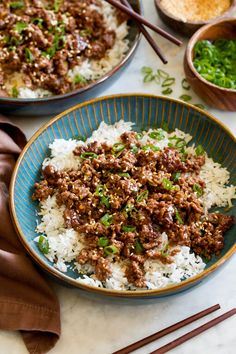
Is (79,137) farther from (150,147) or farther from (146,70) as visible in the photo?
(146,70)

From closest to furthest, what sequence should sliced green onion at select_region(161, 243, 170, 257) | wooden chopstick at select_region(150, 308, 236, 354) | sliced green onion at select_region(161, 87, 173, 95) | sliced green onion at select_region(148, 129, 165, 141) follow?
wooden chopstick at select_region(150, 308, 236, 354), sliced green onion at select_region(161, 243, 170, 257), sliced green onion at select_region(148, 129, 165, 141), sliced green onion at select_region(161, 87, 173, 95)

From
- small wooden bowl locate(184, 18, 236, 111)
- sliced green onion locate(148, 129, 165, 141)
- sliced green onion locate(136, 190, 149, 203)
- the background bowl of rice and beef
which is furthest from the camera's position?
the background bowl of rice and beef

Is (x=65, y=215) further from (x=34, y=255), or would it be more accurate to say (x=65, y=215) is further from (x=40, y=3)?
(x=40, y=3)

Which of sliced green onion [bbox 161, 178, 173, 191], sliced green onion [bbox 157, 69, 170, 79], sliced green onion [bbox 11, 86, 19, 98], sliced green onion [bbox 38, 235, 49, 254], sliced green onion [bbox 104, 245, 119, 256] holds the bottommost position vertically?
sliced green onion [bbox 38, 235, 49, 254]

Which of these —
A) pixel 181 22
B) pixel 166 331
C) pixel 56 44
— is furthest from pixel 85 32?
pixel 166 331

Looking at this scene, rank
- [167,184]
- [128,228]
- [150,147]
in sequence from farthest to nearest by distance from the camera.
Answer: [150,147]
[167,184]
[128,228]

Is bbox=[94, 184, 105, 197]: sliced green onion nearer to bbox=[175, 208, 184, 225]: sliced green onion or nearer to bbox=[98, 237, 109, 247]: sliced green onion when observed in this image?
bbox=[98, 237, 109, 247]: sliced green onion

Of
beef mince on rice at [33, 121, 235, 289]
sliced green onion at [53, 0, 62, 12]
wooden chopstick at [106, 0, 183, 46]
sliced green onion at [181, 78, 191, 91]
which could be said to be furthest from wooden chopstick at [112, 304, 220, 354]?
sliced green onion at [53, 0, 62, 12]
